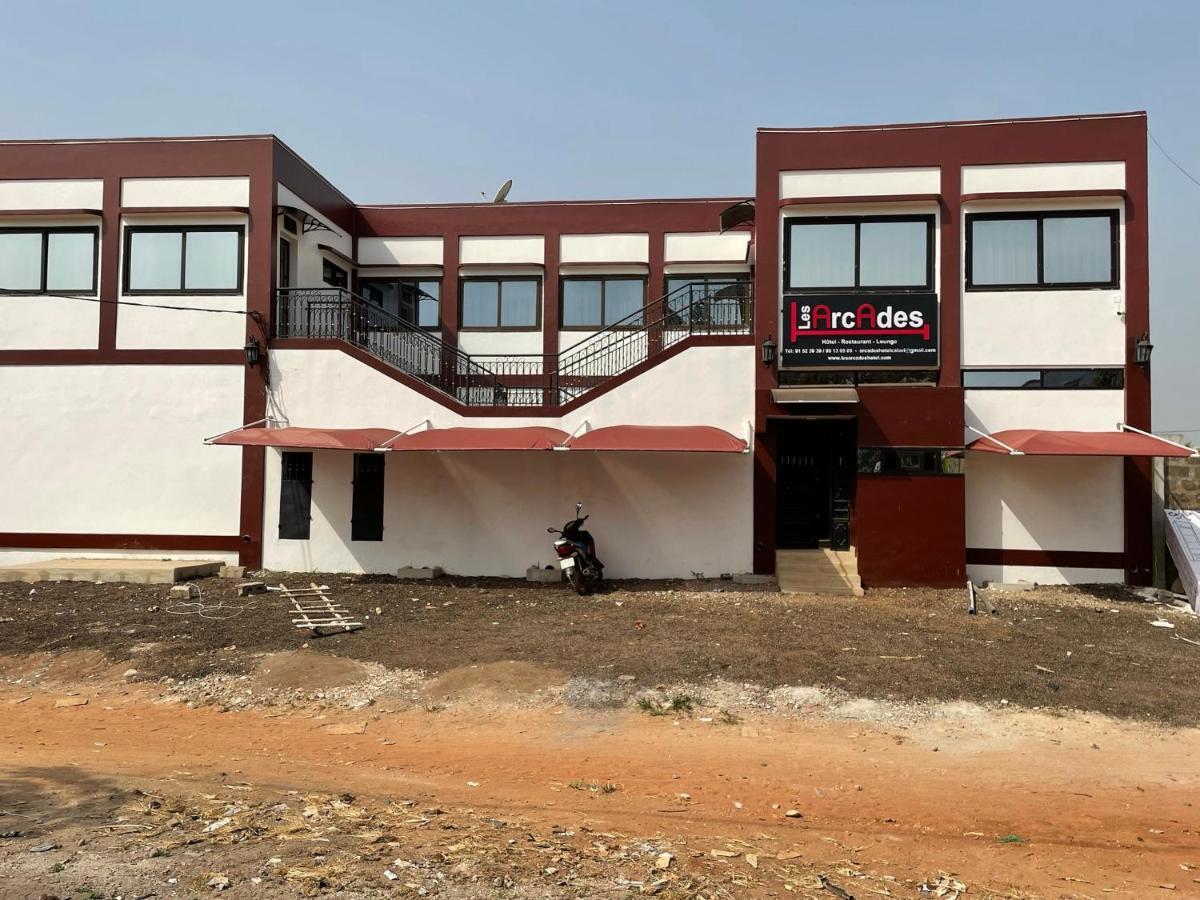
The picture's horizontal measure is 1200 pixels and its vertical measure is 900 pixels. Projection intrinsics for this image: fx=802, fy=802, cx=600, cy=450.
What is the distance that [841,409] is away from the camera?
13.1 m

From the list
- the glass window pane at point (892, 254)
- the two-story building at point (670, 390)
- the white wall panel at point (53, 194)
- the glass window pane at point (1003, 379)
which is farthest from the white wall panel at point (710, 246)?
the white wall panel at point (53, 194)

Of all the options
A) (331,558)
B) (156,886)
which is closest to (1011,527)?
(331,558)

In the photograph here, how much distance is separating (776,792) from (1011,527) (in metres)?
9.21

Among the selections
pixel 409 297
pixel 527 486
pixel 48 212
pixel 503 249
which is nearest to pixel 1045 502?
pixel 527 486

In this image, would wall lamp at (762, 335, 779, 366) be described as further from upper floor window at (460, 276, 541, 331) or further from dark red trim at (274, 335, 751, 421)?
upper floor window at (460, 276, 541, 331)

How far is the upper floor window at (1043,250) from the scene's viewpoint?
43.0 ft

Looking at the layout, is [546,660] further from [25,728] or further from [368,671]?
[25,728]

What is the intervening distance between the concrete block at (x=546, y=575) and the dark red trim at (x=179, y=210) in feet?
27.2

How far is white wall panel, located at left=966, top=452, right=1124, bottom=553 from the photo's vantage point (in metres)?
12.9

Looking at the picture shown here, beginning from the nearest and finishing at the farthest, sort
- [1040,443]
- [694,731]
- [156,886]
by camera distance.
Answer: [156,886] → [694,731] → [1040,443]

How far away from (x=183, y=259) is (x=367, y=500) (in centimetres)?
568

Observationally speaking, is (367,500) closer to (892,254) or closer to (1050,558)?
(892,254)

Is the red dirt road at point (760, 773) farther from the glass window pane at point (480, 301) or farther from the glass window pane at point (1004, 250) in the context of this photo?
the glass window pane at point (480, 301)

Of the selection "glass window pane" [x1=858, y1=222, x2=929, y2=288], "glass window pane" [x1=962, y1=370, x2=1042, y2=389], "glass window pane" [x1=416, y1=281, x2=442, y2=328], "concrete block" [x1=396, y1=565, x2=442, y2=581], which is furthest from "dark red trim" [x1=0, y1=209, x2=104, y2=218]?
"glass window pane" [x1=962, y1=370, x2=1042, y2=389]
